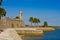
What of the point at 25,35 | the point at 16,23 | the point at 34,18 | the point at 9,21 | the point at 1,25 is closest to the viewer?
the point at 25,35

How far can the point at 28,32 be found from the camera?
169ft

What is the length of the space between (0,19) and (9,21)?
9.61 m

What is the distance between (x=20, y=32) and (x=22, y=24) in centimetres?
3059

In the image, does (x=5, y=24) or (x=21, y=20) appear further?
(x=21, y=20)

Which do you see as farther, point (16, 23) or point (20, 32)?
point (16, 23)

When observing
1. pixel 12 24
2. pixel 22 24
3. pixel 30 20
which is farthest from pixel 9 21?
pixel 30 20

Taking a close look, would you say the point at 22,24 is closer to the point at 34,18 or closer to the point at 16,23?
the point at 16,23

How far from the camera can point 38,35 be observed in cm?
5284

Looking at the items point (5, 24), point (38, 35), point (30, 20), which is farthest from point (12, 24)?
point (30, 20)

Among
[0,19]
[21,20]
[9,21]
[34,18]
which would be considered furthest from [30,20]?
[0,19]

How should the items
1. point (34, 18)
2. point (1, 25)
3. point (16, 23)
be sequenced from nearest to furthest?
1. point (1, 25)
2. point (16, 23)
3. point (34, 18)

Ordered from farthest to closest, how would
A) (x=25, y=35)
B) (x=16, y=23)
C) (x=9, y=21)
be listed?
1. (x=16, y=23)
2. (x=9, y=21)
3. (x=25, y=35)

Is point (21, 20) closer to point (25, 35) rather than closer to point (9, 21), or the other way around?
point (9, 21)

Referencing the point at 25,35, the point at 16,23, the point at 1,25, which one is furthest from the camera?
the point at 16,23
